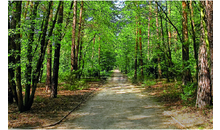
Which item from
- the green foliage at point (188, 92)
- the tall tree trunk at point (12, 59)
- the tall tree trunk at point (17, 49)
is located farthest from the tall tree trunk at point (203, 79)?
the tall tree trunk at point (12, 59)

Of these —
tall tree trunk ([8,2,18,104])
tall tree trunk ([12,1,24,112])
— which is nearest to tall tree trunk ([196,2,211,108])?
tall tree trunk ([12,1,24,112])

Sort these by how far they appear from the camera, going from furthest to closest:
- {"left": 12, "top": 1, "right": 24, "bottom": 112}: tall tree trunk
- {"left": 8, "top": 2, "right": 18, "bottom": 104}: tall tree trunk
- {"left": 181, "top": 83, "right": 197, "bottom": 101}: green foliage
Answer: {"left": 181, "top": 83, "right": 197, "bottom": 101}: green foliage
{"left": 12, "top": 1, "right": 24, "bottom": 112}: tall tree trunk
{"left": 8, "top": 2, "right": 18, "bottom": 104}: tall tree trunk

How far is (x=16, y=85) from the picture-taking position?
7.44 m

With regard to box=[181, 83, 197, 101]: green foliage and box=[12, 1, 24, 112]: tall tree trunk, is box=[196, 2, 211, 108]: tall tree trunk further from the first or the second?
box=[12, 1, 24, 112]: tall tree trunk

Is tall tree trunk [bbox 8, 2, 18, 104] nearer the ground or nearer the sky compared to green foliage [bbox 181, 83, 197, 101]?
nearer the sky

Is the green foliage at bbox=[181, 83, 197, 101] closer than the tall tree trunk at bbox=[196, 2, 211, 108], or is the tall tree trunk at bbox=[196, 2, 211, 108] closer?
the tall tree trunk at bbox=[196, 2, 211, 108]

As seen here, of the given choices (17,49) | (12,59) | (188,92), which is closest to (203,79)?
(188,92)

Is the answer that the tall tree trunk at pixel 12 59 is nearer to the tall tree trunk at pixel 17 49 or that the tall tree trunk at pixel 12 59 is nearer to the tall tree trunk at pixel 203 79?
the tall tree trunk at pixel 17 49

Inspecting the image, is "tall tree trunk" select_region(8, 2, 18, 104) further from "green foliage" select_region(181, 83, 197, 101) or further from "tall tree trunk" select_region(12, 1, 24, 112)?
"green foliage" select_region(181, 83, 197, 101)

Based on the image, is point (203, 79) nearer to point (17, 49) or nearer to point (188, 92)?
point (188, 92)

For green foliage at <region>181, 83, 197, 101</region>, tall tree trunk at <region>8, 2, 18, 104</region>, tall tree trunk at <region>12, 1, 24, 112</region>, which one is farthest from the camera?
green foliage at <region>181, 83, 197, 101</region>

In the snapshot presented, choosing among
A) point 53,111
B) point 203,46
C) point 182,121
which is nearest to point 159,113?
point 182,121

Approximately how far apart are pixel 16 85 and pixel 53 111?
6.60 feet
